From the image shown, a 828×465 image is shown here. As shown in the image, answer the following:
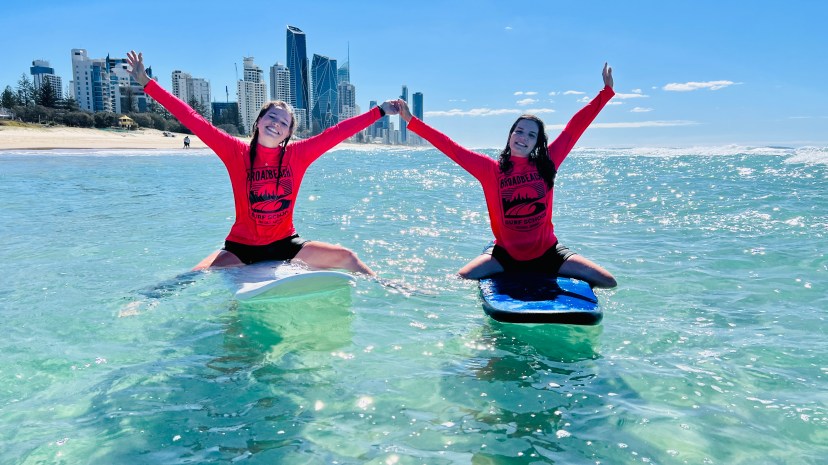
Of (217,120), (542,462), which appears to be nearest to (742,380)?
(542,462)

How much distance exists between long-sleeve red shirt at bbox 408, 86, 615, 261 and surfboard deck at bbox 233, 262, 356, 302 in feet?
5.60

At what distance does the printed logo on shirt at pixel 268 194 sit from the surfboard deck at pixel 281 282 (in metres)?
0.59

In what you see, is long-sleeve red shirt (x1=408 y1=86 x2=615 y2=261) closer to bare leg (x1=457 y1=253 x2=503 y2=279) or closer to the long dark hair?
the long dark hair

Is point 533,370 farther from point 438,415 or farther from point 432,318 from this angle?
point 432,318

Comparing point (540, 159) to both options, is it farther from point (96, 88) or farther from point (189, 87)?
point (189, 87)

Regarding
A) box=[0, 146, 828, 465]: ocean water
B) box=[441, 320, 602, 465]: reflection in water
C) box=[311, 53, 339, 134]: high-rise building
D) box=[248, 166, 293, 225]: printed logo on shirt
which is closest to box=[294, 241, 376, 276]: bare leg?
box=[0, 146, 828, 465]: ocean water

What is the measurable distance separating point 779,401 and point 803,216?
8.98 m

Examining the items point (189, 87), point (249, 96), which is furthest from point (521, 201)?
point (189, 87)

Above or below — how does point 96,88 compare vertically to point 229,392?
above

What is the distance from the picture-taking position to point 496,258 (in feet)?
18.3

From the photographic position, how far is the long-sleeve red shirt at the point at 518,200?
18.0 ft

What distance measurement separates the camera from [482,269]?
5.50m

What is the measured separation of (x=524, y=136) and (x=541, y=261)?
4.19 ft

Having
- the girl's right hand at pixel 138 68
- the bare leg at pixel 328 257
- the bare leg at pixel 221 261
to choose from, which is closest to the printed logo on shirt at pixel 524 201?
the bare leg at pixel 328 257
